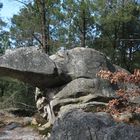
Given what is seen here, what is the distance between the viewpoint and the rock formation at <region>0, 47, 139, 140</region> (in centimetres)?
1667

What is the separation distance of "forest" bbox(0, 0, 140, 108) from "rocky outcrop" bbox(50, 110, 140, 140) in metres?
18.9

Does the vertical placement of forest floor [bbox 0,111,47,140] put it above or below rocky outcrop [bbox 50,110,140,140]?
below

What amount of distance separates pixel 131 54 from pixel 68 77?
15134 mm

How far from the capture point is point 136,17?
1173 inches

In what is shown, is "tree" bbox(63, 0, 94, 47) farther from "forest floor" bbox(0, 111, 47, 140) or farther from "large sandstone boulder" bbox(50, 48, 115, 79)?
"forest floor" bbox(0, 111, 47, 140)

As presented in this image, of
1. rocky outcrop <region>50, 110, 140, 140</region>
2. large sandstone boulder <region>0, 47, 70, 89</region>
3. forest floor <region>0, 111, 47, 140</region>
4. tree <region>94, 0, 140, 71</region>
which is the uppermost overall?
tree <region>94, 0, 140, 71</region>

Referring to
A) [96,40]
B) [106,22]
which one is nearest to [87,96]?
[106,22]

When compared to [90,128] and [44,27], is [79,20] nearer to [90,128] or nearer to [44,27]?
[44,27]

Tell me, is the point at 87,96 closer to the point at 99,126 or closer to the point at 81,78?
the point at 81,78

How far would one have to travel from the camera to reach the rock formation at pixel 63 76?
1667 centimetres

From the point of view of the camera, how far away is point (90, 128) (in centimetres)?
825

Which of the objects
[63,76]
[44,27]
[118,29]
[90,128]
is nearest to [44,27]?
[44,27]

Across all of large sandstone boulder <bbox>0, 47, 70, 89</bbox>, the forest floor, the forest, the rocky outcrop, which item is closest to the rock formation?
large sandstone boulder <bbox>0, 47, 70, 89</bbox>

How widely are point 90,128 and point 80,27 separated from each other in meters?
22.5
